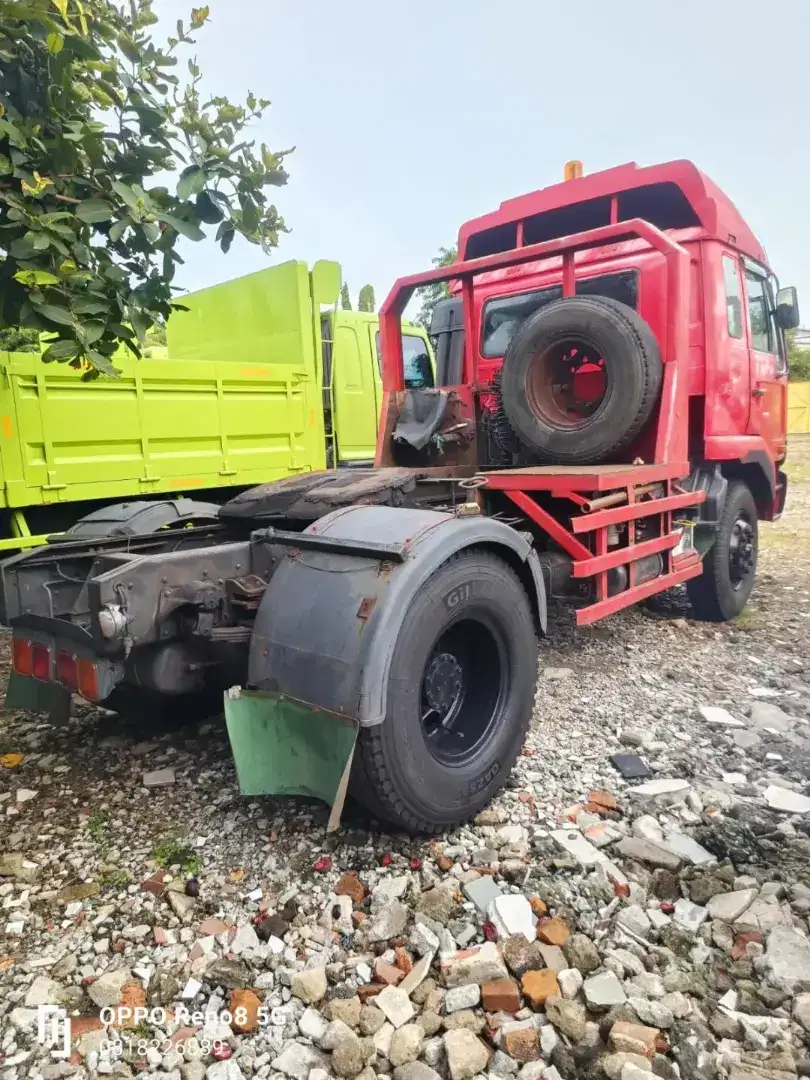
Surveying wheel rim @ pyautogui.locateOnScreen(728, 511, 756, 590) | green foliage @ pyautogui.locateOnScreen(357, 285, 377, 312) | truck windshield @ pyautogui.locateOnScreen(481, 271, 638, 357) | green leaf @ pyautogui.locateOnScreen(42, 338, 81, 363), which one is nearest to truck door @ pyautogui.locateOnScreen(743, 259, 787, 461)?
wheel rim @ pyautogui.locateOnScreen(728, 511, 756, 590)

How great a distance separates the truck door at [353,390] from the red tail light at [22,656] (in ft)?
17.5

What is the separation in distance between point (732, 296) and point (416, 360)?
13.0 ft

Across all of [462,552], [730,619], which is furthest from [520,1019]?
[730,619]

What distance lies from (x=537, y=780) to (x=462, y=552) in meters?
1.08

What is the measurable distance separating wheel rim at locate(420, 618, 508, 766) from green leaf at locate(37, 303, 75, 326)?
1.79 meters

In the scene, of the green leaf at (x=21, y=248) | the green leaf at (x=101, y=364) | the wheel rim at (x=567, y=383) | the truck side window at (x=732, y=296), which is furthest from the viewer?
the truck side window at (x=732, y=296)

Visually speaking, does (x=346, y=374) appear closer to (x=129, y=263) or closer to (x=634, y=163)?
(x=634, y=163)

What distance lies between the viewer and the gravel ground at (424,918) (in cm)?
180

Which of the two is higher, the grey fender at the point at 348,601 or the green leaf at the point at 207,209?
the green leaf at the point at 207,209

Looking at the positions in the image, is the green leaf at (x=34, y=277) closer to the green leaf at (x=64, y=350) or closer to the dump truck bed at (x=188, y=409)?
the green leaf at (x=64, y=350)

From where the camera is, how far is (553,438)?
4254 mm

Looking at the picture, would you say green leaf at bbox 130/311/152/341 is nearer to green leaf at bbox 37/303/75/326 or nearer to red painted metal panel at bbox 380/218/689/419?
green leaf at bbox 37/303/75/326

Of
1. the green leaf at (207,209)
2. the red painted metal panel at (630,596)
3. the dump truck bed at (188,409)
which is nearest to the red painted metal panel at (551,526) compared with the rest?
the red painted metal panel at (630,596)

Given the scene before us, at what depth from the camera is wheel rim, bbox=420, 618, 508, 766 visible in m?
2.80
